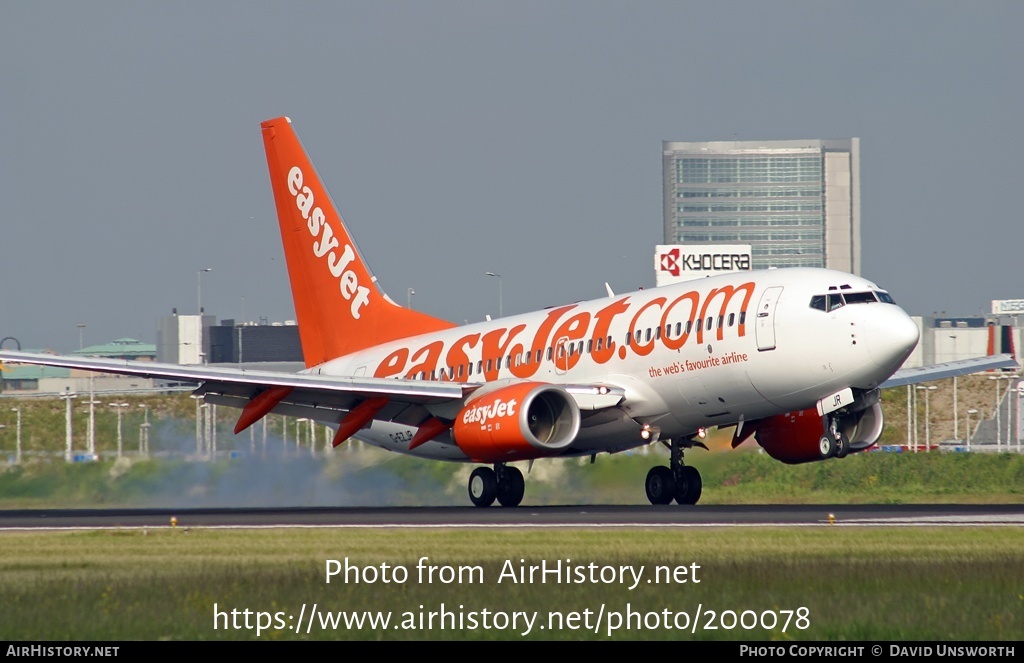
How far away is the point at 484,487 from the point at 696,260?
79.0 meters

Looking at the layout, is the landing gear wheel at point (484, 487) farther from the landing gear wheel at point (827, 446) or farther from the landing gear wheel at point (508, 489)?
the landing gear wheel at point (827, 446)

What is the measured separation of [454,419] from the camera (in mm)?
34531

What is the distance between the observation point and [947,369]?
38219 millimetres

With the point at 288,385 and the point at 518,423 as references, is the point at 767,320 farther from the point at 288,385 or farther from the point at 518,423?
the point at 288,385

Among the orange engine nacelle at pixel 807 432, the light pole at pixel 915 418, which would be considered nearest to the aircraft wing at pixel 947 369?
the orange engine nacelle at pixel 807 432

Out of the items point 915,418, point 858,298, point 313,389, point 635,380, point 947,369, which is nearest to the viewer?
point 858,298

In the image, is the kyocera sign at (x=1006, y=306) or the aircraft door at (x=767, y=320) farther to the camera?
the kyocera sign at (x=1006, y=306)

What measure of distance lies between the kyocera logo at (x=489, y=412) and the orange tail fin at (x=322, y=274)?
8952 mm

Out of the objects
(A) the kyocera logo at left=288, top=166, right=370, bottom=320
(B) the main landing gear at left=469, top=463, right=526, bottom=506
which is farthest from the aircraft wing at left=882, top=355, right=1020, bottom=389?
(A) the kyocera logo at left=288, top=166, right=370, bottom=320

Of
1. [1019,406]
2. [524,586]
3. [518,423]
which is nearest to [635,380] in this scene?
[518,423]

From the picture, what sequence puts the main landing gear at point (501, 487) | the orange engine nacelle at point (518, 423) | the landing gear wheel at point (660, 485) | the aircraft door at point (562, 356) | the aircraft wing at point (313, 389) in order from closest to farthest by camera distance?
the orange engine nacelle at point (518, 423) → the aircraft wing at point (313, 389) → the aircraft door at point (562, 356) → the main landing gear at point (501, 487) → the landing gear wheel at point (660, 485)

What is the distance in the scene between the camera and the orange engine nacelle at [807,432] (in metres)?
32.6

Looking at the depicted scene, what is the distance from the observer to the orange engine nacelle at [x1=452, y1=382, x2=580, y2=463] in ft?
103
